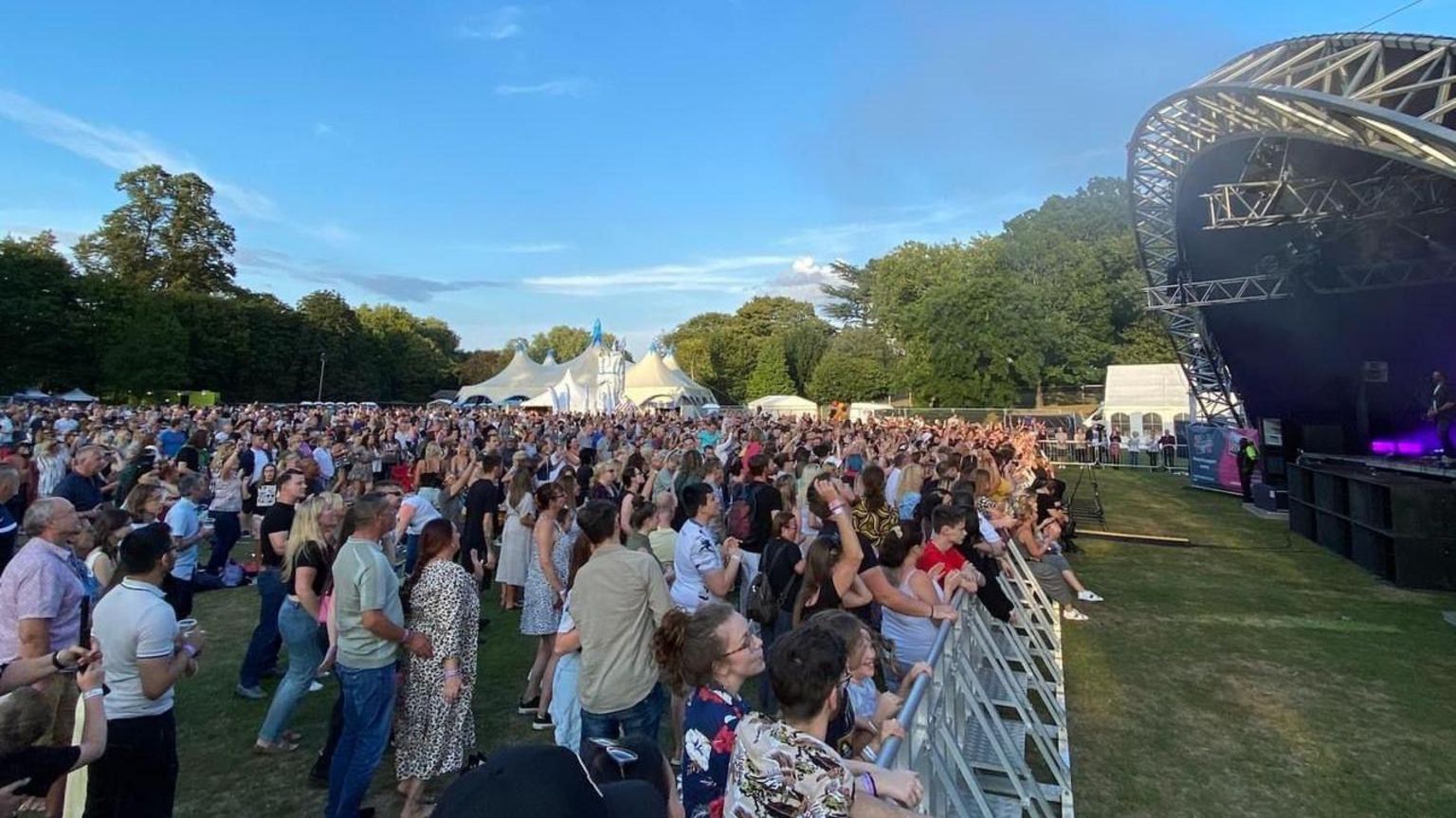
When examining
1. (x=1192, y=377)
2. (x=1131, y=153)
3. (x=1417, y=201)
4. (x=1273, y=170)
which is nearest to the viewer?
(x=1417, y=201)

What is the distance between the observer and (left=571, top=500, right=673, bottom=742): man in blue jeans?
11.5ft

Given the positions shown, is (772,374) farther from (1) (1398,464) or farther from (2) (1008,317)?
(1) (1398,464)

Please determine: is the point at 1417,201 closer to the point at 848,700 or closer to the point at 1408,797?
the point at 1408,797

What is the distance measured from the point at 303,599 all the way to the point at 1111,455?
3217cm

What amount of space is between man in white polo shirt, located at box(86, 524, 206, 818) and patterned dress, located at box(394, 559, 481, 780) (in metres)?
1.04

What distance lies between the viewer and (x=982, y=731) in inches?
178

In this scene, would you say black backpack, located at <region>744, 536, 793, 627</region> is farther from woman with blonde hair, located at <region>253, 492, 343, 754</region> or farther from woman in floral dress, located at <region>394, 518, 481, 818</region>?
woman with blonde hair, located at <region>253, 492, 343, 754</region>

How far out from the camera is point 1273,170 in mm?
12695

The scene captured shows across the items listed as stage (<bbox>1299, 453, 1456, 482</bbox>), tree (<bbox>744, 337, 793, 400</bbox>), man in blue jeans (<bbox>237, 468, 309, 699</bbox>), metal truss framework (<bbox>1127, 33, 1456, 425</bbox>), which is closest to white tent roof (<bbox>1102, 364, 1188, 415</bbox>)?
stage (<bbox>1299, 453, 1456, 482</bbox>)

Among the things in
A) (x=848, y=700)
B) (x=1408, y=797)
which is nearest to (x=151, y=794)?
(x=848, y=700)

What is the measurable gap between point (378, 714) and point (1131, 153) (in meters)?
17.5

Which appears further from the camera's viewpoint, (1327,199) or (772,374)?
(772,374)

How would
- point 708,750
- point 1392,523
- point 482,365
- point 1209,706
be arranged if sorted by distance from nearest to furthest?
point 708,750 → point 1209,706 → point 1392,523 → point 482,365

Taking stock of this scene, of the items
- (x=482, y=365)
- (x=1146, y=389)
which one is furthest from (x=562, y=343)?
(x=1146, y=389)
